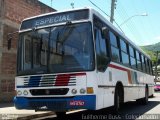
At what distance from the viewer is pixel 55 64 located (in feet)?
33.4

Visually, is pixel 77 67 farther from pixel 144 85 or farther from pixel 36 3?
pixel 36 3

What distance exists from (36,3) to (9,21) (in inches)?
128

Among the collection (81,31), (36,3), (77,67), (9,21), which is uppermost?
(36,3)

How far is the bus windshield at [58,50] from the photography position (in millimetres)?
9898

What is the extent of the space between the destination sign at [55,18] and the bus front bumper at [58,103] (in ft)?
7.52

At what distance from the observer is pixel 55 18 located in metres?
10.7

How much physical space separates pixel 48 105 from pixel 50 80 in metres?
0.71

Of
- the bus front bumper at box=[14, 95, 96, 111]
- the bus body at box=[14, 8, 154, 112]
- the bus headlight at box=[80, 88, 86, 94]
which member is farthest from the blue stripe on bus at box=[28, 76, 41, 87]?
the bus headlight at box=[80, 88, 86, 94]

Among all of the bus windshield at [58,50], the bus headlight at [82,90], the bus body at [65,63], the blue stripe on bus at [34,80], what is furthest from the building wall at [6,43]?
the bus headlight at [82,90]

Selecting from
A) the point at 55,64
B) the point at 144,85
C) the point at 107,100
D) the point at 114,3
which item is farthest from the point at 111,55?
the point at 114,3

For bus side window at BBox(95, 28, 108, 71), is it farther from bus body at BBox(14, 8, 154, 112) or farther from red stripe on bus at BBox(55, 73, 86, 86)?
red stripe on bus at BBox(55, 73, 86, 86)

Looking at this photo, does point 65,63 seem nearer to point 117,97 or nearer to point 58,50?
point 58,50

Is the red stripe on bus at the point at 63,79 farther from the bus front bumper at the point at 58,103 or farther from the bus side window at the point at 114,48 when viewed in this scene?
the bus side window at the point at 114,48

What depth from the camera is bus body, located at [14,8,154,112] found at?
978cm
